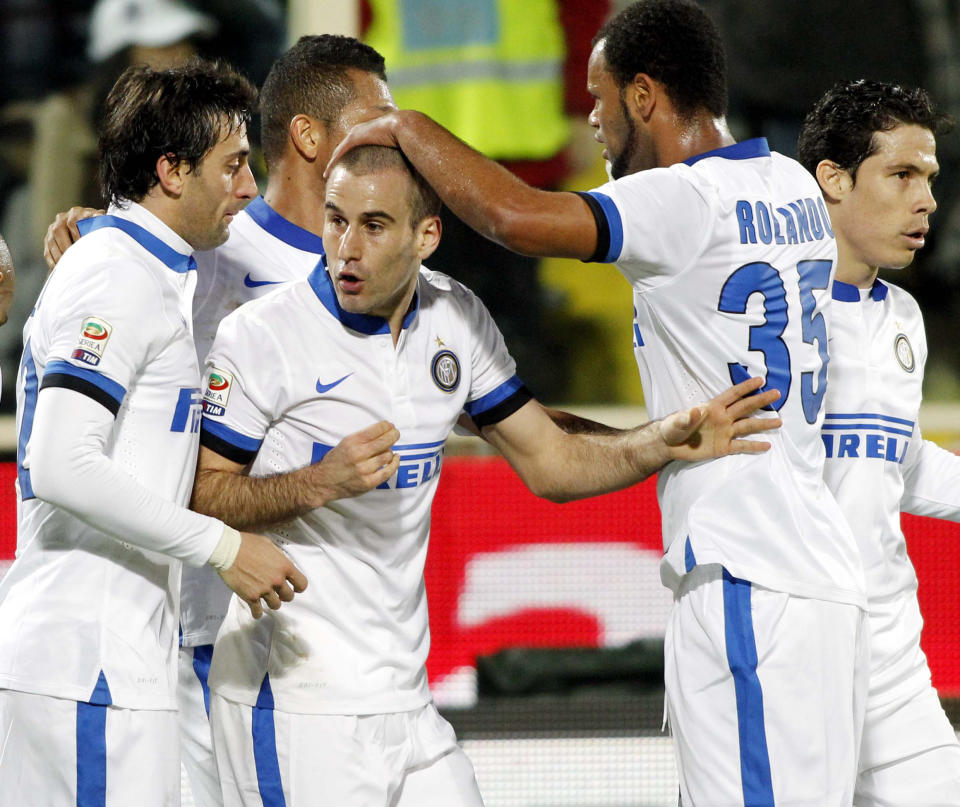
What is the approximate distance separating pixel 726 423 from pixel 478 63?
4657 millimetres

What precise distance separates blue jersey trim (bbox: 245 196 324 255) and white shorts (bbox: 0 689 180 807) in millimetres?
1260

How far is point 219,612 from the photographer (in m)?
3.01

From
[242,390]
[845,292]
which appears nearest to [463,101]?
[845,292]

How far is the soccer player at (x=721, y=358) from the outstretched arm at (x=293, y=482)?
1.50 feet

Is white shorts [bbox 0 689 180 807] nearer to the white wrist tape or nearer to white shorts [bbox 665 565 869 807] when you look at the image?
the white wrist tape

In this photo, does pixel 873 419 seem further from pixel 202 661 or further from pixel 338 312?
pixel 202 661

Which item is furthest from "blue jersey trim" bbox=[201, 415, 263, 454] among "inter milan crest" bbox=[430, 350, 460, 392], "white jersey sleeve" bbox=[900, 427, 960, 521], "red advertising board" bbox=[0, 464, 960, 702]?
"red advertising board" bbox=[0, 464, 960, 702]

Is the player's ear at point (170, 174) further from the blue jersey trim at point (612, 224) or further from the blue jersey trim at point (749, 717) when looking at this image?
the blue jersey trim at point (749, 717)

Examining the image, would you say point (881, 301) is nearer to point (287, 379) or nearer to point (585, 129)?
point (287, 379)

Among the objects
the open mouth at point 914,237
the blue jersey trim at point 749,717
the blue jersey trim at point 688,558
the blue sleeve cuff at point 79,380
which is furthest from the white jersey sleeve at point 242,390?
the open mouth at point 914,237

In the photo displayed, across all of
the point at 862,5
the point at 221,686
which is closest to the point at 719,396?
the point at 221,686

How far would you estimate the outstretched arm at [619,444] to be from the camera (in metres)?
2.52

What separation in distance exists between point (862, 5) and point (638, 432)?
5.11 metres

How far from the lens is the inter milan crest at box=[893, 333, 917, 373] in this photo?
123 inches
